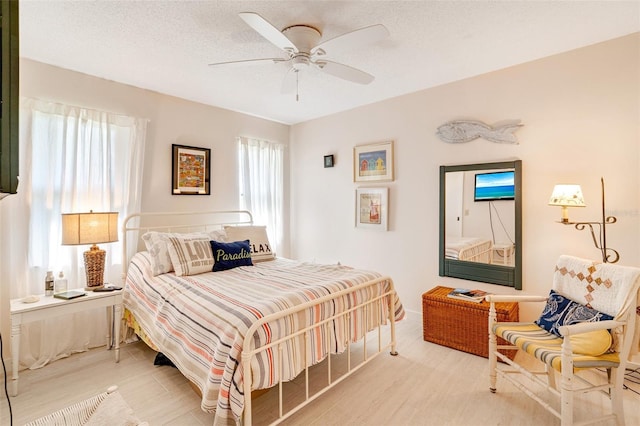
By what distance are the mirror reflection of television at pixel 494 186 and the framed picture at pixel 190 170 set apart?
305 cm

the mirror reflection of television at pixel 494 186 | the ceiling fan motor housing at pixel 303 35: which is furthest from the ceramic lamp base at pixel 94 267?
the mirror reflection of television at pixel 494 186

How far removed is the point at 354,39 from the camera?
1.89 meters

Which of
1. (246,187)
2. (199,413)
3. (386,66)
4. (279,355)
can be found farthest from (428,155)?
(199,413)

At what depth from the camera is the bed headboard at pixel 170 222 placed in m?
3.18

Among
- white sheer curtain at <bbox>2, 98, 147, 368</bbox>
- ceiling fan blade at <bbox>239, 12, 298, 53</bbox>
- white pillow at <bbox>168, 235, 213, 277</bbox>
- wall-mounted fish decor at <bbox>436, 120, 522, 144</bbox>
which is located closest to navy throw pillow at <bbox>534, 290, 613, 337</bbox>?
wall-mounted fish decor at <bbox>436, 120, 522, 144</bbox>

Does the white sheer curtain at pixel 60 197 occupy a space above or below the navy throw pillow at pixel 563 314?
above

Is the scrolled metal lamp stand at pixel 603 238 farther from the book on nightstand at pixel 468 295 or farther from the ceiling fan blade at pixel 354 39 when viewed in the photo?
the ceiling fan blade at pixel 354 39

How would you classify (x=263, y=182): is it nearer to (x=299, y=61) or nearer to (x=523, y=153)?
(x=299, y=61)

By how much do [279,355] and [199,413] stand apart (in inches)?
30.0

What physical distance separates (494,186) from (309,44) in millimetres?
2163

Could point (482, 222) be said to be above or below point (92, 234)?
above

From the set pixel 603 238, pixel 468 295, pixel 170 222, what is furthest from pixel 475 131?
pixel 170 222

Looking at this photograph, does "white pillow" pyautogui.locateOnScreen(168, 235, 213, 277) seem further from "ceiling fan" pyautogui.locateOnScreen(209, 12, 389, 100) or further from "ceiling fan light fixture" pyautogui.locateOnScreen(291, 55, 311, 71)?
"ceiling fan light fixture" pyautogui.locateOnScreen(291, 55, 311, 71)

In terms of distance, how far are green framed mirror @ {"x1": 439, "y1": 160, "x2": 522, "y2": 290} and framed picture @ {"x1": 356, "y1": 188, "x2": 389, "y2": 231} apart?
70 cm
